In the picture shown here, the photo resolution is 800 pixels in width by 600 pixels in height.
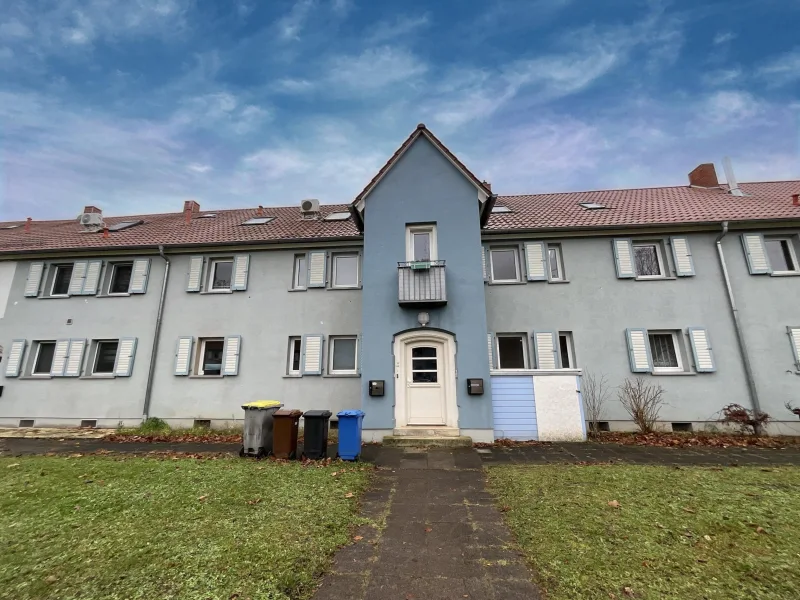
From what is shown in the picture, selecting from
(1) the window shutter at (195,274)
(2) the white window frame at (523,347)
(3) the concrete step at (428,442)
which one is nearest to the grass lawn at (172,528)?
(3) the concrete step at (428,442)

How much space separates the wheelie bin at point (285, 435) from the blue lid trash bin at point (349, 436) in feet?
3.24

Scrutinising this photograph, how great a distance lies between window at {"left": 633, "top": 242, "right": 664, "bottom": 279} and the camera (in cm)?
1070

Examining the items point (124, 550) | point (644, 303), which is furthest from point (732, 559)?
point (644, 303)

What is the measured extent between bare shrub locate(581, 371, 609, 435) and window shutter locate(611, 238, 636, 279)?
325 cm

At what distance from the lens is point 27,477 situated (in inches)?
227

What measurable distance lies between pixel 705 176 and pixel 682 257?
25.7 feet

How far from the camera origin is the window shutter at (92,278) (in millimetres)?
11797

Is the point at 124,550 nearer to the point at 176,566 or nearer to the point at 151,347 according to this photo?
the point at 176,566

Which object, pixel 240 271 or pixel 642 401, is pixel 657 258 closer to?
pixel 642 401

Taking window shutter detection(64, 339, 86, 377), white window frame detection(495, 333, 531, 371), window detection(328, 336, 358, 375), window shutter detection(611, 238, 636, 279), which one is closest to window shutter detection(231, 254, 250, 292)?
window detection(328, 336, 358, 375)

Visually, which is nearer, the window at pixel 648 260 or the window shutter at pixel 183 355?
the window at pixel 648 260

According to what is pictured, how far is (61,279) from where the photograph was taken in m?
12.4

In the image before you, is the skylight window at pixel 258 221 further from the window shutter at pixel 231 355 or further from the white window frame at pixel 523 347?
the white window frame at pixel 523 347

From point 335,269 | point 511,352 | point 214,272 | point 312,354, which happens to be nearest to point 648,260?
point 511,352
